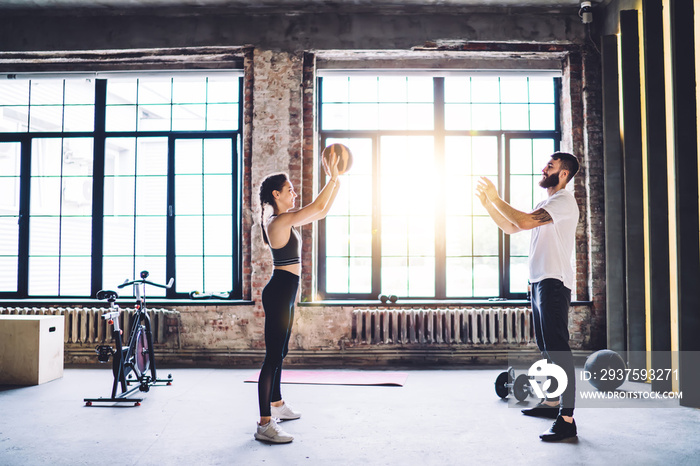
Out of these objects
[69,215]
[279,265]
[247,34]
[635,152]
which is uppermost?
[247,34]

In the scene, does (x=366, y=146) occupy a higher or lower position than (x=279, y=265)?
higher

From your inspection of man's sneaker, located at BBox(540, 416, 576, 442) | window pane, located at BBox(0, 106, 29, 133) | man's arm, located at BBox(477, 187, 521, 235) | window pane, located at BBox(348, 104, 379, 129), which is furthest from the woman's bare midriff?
window pane, located at BBox(0, 106, 29, 133)

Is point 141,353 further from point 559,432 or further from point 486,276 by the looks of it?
point 486,276

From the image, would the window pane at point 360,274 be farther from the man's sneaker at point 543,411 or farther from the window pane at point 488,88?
the man's sneaker at point 543,411

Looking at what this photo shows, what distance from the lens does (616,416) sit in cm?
338

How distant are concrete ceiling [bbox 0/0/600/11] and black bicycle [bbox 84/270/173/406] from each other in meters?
3.05

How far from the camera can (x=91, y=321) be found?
5.31 m

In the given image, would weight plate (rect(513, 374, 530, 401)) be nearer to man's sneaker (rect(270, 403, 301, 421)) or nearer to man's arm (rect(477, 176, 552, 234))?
man's arm (rect(477, 176, 552, 234))

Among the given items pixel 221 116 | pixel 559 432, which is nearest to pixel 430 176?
pixel 221 116

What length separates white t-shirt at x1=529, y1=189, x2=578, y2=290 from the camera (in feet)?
9.70

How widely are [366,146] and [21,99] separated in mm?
4118

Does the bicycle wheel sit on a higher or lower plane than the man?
lower

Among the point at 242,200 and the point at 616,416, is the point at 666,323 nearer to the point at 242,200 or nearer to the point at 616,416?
the point at 616,416

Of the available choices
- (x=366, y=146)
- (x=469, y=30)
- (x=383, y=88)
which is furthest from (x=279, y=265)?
(x=469, y=30)
